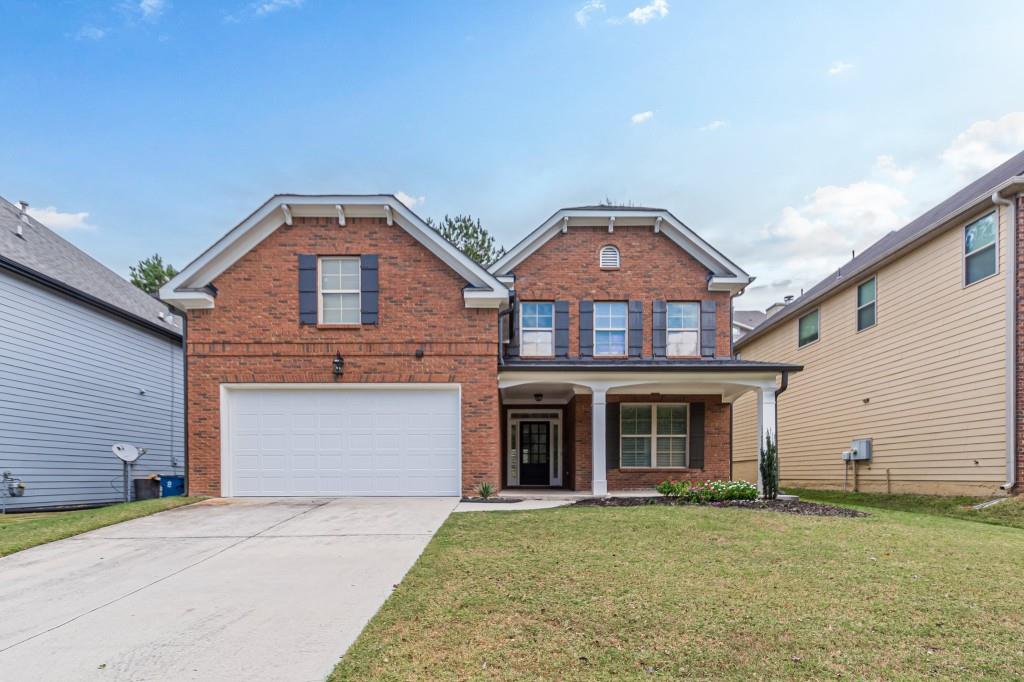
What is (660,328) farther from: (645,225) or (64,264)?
(64,264)

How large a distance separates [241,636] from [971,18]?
17.0 m

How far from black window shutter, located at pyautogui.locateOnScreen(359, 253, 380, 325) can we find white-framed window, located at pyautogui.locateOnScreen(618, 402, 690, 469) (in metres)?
6.35

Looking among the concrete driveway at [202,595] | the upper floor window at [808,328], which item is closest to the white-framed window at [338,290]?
the concrete driveway at [202,595]

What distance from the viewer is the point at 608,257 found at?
1537 cm

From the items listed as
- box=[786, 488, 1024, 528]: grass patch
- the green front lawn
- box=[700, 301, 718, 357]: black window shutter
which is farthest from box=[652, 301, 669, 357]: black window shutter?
the green front lawn

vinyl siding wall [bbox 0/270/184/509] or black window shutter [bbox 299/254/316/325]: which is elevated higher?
black window shutter [bbox 299/254/316/325]

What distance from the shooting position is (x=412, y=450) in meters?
12.4

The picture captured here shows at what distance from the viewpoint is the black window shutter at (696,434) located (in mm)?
14969

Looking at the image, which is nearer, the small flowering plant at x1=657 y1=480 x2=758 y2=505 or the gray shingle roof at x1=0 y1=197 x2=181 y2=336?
the small flowering plant at x1=657 y1=480 x2=758 y2=505

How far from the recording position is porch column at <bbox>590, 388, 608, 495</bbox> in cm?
1262

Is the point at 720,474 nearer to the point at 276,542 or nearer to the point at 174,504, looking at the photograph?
the point at 276,542

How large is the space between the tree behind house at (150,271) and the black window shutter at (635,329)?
111 feet

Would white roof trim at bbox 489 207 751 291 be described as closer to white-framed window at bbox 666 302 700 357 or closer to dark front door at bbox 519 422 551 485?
white-framed window at bbox 666 302 700 357

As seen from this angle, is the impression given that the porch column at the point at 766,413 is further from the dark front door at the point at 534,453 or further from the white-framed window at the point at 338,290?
Result: the white-framed window at the point at 338,290
